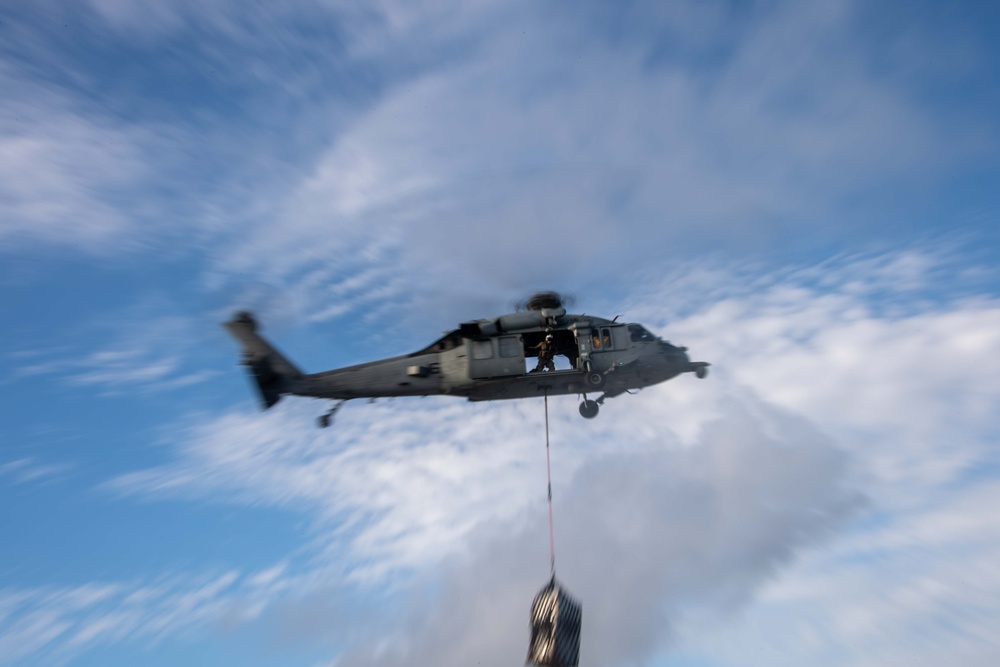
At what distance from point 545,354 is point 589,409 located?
2852 mm

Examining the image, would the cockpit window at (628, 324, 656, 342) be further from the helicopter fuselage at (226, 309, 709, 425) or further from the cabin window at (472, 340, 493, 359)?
the cabin window at (472, 340, 493, 359)

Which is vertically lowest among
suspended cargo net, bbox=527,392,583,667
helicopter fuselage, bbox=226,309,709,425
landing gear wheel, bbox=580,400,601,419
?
suspended cargo net, bbox=527,392,583,667

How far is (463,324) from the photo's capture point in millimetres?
27016

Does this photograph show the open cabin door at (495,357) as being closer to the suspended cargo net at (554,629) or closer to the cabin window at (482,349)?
the cabin window at (482,349)

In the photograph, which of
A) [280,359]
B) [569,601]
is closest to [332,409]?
[280,359]

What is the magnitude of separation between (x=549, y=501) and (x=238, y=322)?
14696mm

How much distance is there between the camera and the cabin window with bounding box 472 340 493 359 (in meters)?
26.8

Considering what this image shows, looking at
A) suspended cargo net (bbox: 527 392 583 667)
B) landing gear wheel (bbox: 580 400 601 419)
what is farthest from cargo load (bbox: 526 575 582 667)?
landing gear wheel (bbox: 580 400 601 419)

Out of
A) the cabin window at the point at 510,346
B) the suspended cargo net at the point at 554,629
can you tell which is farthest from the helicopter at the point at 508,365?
the suspended cargo net at the point at 554,629

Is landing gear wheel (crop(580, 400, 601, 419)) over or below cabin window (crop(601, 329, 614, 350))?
below

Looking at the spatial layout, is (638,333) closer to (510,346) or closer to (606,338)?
(606,338)

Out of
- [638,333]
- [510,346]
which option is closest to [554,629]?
[510,346]

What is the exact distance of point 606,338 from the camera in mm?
27688

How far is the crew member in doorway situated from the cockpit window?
3.29 m
